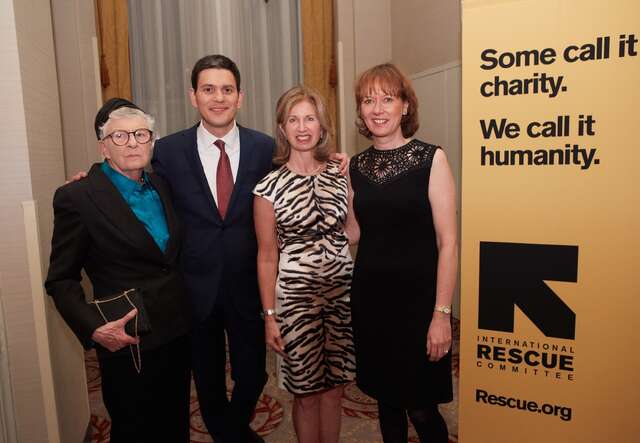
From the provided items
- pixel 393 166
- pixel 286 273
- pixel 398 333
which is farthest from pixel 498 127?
pixel 286 273

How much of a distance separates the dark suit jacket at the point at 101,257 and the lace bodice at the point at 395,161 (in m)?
0.68

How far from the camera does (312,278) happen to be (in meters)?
1.73

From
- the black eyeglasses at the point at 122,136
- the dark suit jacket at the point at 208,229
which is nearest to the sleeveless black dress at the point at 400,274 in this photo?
the dark suit jacket at the point at 208,229

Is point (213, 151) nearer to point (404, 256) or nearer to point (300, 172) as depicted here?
point (300, 172)

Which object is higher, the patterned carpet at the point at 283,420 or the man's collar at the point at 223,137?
the man's collar at the point at 223,137

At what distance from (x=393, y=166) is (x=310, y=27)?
2.95 m

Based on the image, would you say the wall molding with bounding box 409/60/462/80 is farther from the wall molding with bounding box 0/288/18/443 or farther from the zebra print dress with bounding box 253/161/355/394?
the wall molding with bounding box 0/288/18/443

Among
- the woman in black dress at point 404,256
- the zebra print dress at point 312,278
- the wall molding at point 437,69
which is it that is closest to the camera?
the woman in black dress at point 404,256

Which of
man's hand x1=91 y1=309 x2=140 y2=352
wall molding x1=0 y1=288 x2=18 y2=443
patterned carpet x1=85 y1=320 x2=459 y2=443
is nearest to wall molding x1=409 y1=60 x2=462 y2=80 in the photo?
patterned carpet x1=85 y1=320 x2=459 y2=443

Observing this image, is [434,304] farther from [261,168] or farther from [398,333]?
[261,168]

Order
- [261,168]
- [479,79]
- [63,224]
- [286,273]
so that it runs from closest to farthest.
A: [63,224] < [479,79] < [286,273] < [261,168]

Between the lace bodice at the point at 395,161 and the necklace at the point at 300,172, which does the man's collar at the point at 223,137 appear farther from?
the lace bodice at the point at 395,161

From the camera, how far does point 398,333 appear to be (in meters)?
1.64

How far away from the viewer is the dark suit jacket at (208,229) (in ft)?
6.16
